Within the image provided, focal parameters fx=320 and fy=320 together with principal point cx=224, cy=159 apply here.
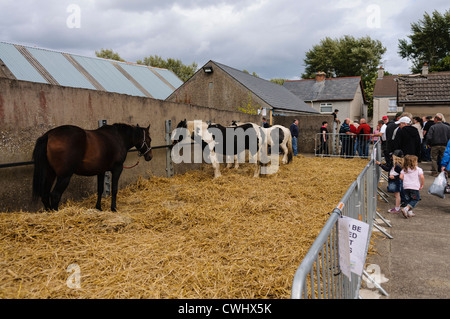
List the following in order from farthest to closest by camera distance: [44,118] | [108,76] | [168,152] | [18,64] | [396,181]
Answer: [108,76]
[18,64]
[168,152]
[396,181]
[44,118]

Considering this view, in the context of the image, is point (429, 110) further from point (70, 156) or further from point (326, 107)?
point (326, 107)

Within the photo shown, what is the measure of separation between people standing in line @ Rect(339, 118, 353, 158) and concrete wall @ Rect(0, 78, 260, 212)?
955 cm

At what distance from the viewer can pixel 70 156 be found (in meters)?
4.64

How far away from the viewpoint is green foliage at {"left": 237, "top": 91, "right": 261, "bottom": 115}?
2214 centimetres

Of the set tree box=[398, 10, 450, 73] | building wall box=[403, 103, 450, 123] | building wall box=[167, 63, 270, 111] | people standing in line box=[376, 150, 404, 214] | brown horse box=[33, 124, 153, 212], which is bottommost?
people standing in line box=[376, 150, 404, 214]

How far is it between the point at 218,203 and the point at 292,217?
4.90 ft

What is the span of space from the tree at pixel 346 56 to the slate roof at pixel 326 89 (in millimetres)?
17678

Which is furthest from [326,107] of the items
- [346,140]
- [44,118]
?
[44,118]

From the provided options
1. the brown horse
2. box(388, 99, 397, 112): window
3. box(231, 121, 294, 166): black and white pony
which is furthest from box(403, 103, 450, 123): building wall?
box(388, 99, 397, 112): window

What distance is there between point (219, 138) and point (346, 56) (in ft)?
189

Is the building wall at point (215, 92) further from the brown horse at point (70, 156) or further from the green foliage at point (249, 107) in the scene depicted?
the brown horse at point (70, 156)

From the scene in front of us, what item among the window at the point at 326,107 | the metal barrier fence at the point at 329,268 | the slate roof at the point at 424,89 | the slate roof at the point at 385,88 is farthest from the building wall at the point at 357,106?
the metal barrier fence at the point at 329,268

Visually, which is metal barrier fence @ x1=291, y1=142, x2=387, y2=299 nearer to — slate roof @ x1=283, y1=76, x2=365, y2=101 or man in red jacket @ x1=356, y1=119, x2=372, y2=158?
man in red jacket @ x1=356, y1=119, x2=372, y2=158
